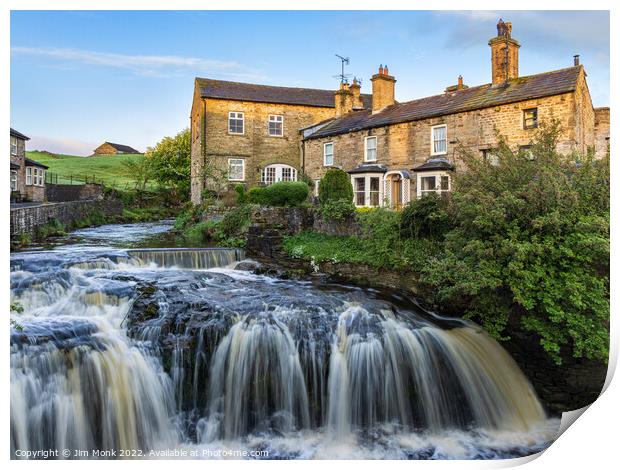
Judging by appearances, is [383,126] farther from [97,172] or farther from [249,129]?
[97,172]

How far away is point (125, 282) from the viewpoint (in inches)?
309

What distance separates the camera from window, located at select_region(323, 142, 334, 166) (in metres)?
19.2

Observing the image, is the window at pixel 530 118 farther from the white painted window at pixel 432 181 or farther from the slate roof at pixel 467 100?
the white painted window at pixel 432 181

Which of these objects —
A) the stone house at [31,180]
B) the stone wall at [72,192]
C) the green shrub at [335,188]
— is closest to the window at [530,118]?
the green shrub at [335,188]

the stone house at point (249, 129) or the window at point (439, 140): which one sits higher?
the stone house at point (249, 129)

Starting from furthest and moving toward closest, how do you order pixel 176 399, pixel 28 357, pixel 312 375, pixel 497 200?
pixel 497 200 → pixel 312 375 → pixel 176 399 → pixel 28 357

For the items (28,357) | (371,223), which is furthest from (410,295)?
(28,357)

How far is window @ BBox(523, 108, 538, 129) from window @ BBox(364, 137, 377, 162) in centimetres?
545

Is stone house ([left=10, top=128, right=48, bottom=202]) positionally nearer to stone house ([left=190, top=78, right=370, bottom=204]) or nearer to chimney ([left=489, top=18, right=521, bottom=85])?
stone house ([left=190, top=78, right=370, bottom=204])

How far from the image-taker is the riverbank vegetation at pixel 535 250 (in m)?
6.33

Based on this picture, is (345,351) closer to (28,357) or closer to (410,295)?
(410,295)

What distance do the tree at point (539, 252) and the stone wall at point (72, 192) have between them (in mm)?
17536

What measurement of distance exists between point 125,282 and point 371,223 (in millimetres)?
5372

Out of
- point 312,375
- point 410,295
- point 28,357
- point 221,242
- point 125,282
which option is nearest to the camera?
point 28,357
